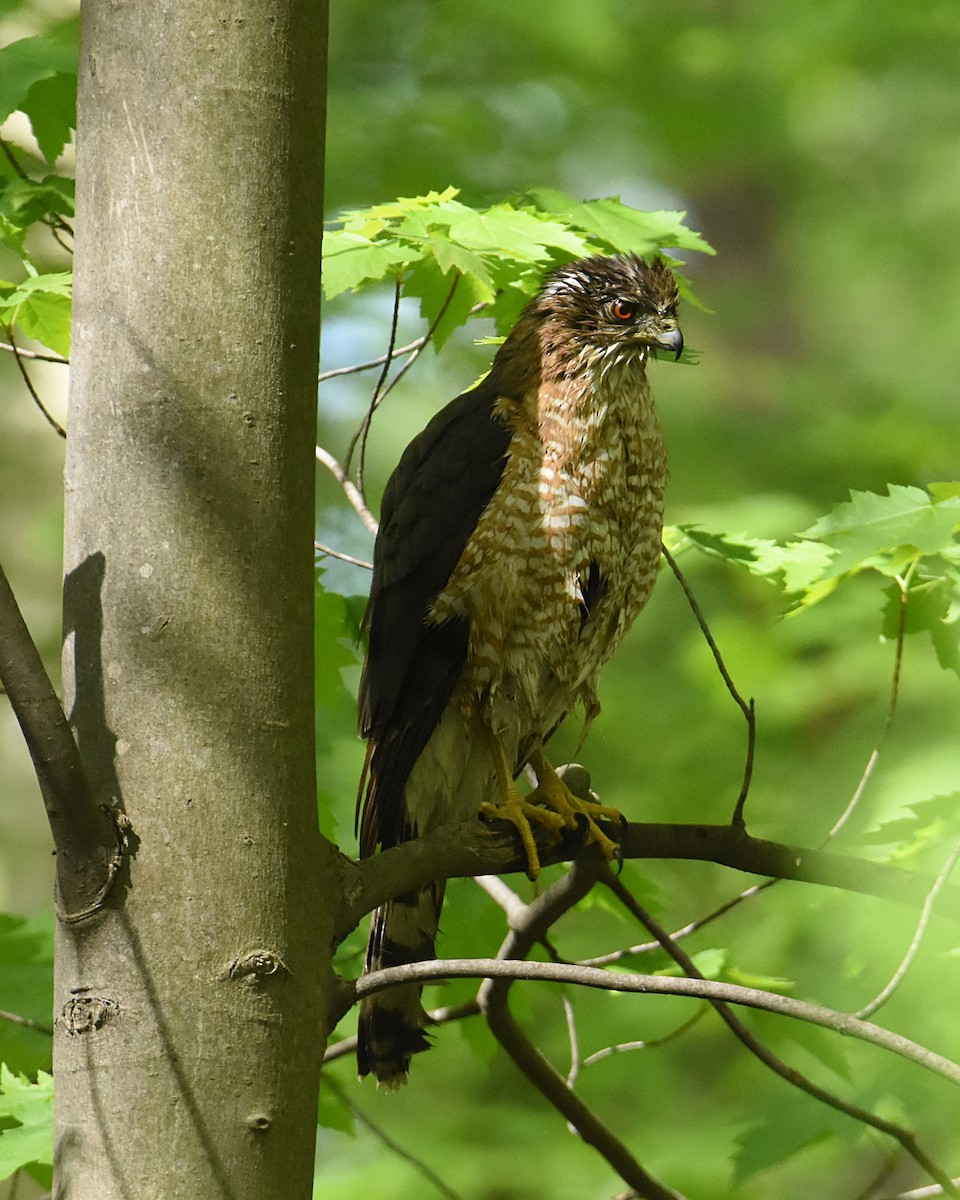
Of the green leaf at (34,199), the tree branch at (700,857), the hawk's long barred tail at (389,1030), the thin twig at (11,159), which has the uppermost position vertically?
the thin twig at (11,159)

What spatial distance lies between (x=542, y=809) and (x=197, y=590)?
1.53 meters

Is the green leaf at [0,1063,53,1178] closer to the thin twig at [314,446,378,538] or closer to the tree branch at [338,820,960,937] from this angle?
the tree branch at [338,820,960,937]

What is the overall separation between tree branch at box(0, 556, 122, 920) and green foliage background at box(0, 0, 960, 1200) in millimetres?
1419

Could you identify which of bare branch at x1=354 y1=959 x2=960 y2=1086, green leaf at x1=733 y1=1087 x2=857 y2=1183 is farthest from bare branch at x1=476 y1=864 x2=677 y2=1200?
bare branch at x1=354 y1=959 x2=960 y2=1086

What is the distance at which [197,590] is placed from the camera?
60.8 inches

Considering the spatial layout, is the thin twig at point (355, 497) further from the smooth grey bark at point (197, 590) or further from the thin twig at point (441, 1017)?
the smooth grey bark at point (197, 590)

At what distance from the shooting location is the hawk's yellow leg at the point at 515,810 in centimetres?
272

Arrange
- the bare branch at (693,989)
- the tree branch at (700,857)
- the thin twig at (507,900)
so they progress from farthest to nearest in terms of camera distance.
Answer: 1. the thin twig at (507,900)
2. the tree branch at (700,857)
3. the bare branch at (693,989)

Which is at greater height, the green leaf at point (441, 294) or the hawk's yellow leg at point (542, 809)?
the green leaf at point (441, 294)

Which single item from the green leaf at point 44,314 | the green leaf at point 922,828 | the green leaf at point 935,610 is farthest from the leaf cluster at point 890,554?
the green leaf at point 44,314

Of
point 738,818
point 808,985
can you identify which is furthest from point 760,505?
point 738,818

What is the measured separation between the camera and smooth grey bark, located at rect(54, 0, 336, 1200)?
148cm

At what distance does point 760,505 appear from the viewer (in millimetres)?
→ 4961

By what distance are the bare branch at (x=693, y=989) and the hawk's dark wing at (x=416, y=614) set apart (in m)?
1.32
